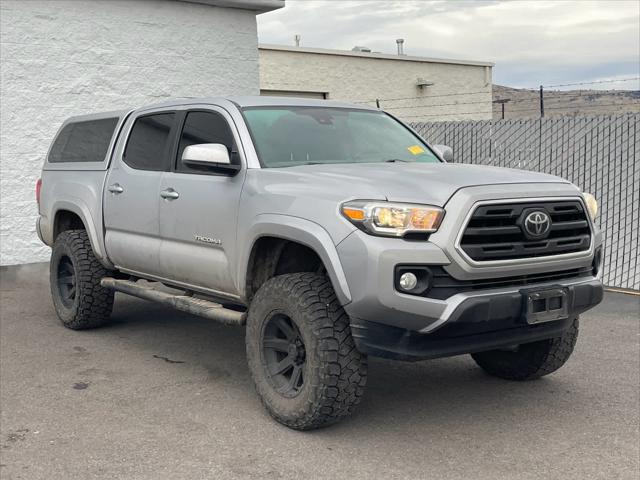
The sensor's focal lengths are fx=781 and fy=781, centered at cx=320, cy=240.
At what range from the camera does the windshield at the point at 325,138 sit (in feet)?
17.6

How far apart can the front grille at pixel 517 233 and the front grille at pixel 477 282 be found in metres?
0.13

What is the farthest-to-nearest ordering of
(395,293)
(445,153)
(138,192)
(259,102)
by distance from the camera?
(138,192) → (445,153) → (259,102) → (395,293)

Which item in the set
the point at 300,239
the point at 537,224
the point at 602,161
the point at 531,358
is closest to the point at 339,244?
Answer: the point at 300,239

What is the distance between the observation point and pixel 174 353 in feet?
21.5

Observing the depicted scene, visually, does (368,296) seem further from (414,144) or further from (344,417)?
(414,144)

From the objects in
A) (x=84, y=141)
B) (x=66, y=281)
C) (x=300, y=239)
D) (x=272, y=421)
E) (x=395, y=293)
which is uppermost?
(x=84, y=141)

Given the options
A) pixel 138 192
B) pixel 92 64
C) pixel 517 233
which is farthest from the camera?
pixel 92 64

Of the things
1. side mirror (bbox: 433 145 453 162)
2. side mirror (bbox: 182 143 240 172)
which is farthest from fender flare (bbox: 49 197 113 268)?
side mirror (bbox: 433 145 453 162)

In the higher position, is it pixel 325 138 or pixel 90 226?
pixel 325 138

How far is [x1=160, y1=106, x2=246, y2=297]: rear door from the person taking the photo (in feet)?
17.2

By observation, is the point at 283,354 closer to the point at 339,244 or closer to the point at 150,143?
the point at 339,244

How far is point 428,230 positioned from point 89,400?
8.76 ft

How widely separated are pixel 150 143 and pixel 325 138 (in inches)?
66.1

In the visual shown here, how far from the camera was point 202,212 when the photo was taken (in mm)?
5488
